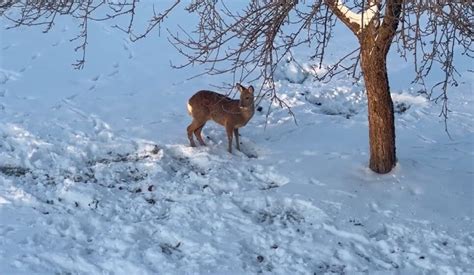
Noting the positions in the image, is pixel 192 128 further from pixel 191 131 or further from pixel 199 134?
pixel 199 134

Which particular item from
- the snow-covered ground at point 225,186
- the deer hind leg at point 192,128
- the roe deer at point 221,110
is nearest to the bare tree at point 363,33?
the snow-covered ground at point 225,186

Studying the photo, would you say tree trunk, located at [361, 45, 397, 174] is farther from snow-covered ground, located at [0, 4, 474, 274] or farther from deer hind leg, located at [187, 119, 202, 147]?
deer hind leg, located at [187, 119, 202, 147]

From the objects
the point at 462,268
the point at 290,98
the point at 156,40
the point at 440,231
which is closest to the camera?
the point at 462,268

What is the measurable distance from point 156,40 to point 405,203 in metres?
8.51

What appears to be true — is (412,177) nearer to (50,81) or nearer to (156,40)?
(50,81)

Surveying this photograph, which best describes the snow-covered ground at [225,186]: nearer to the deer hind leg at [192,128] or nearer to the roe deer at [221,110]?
the deer hind leg at [192,128]

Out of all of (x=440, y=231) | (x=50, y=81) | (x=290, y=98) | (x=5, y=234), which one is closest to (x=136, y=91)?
(x=50, y=81)

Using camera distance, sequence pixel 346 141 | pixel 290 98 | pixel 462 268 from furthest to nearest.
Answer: pixel 290 98
pixel 346 141
pixel 462 268

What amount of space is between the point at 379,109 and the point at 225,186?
202 centimetres

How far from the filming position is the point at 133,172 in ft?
27.4

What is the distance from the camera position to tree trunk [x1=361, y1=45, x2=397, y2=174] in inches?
297

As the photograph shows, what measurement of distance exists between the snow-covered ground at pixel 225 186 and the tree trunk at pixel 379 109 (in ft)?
0.62

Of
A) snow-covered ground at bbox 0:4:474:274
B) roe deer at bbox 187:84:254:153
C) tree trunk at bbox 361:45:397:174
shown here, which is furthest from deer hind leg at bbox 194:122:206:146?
tree trunk at bbox 361:45:397:174

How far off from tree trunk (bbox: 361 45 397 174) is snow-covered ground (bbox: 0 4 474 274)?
0.19 m
